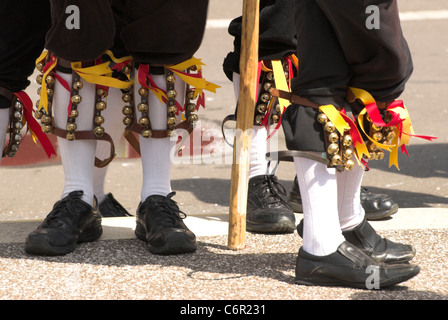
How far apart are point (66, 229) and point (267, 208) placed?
0.68 meters

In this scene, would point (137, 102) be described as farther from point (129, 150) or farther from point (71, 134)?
point (129, 150)

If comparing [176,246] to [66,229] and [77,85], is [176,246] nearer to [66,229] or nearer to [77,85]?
[66,229]

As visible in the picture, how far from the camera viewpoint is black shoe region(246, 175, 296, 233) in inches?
108

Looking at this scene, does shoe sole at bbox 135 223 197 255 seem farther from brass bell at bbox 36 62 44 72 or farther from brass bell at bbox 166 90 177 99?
brass bell at bbox 36 62 44 72

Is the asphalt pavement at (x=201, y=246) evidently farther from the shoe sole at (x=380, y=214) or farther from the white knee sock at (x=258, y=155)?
the white knee sock at (x=258, y=155)

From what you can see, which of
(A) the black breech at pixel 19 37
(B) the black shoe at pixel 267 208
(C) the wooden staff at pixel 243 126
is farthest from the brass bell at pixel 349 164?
(A) the black breech at pixel 19 37

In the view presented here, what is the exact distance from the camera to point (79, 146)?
103 inches

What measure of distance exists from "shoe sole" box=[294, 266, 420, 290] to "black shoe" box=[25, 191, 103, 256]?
70 centimetres

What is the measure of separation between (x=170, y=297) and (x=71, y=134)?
0.68 metres

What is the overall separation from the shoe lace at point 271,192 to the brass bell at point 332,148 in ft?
2.25

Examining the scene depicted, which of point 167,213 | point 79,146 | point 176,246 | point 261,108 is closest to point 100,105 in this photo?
point 79,146

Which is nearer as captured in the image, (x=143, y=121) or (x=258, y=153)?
(x=143, y=121)

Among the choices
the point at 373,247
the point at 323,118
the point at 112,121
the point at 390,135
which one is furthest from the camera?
the point at 112,121

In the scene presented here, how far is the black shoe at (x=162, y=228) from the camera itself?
2.51 m
